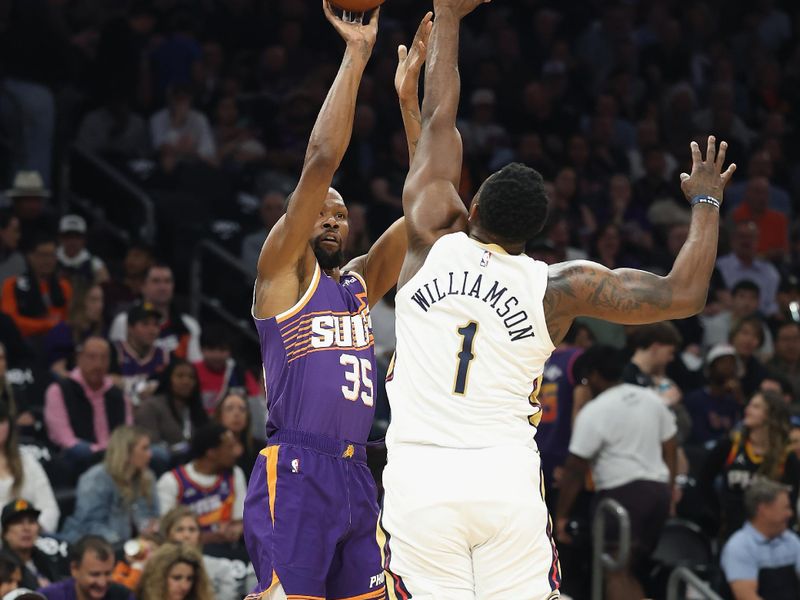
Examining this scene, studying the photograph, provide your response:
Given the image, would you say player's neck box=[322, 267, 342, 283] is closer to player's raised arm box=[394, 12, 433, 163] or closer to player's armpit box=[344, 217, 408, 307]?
Answer: player's armpit box=[344, 217, 408, 307]

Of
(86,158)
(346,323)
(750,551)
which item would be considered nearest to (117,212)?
(86,158)

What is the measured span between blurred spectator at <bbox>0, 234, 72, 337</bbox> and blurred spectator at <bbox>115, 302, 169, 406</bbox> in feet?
2.20

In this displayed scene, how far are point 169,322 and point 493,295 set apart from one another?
7388 millimetres

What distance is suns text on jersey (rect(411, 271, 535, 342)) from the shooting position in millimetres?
5094

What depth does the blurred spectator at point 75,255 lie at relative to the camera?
12.4 meters

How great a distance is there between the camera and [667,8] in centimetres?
1861

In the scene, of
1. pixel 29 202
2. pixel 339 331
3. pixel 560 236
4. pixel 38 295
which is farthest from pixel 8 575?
pixel 560 236

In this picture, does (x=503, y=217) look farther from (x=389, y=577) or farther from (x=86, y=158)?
(x=86, y=158)

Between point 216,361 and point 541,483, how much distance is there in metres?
6.60

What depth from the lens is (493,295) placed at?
5.10 metres

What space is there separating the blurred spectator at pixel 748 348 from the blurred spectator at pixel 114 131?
5916 mm

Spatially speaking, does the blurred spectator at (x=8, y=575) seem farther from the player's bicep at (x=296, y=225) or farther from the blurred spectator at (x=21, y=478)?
the player's bicep at (x=296, y=225)

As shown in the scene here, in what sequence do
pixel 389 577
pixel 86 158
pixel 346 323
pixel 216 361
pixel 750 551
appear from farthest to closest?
1. pixel 86 158
2. pixel 216 361
3. pixel 750 551
4. pixel 346 323
5. pixel 389 577

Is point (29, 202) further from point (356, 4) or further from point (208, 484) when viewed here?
point (356, 4)
